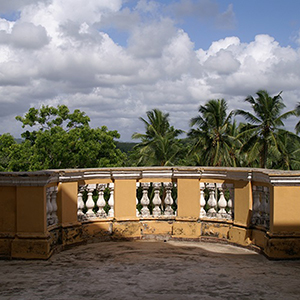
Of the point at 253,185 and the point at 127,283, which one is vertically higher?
the point at 253,185

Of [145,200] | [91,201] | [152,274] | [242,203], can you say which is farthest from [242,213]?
[91,201]

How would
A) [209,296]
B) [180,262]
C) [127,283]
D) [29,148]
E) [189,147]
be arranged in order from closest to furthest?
[209,296] < [127,283] < [180,262] < [29,148] < [189,147]

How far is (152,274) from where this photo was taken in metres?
4.93

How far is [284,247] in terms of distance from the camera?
18.6ft

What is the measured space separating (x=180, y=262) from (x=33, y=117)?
29705mm

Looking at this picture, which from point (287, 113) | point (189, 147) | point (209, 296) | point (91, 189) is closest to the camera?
point (209, 296)

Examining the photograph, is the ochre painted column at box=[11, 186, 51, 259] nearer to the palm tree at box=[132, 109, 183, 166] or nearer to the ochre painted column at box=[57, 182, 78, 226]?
the ochre painted column at box=[57, 182, 78, 226]

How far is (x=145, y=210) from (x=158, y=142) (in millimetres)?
24919

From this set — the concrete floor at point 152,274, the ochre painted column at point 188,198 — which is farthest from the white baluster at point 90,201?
the ochre painted column at point 188,198

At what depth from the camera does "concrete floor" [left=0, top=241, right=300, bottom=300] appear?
4.27m

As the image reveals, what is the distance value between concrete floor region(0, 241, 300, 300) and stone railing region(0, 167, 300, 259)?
0.94 feet

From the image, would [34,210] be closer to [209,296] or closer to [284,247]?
[209,296]

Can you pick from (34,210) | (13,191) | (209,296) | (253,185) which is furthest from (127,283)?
(253,185)

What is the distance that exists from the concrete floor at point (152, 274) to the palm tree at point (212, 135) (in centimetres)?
2692
